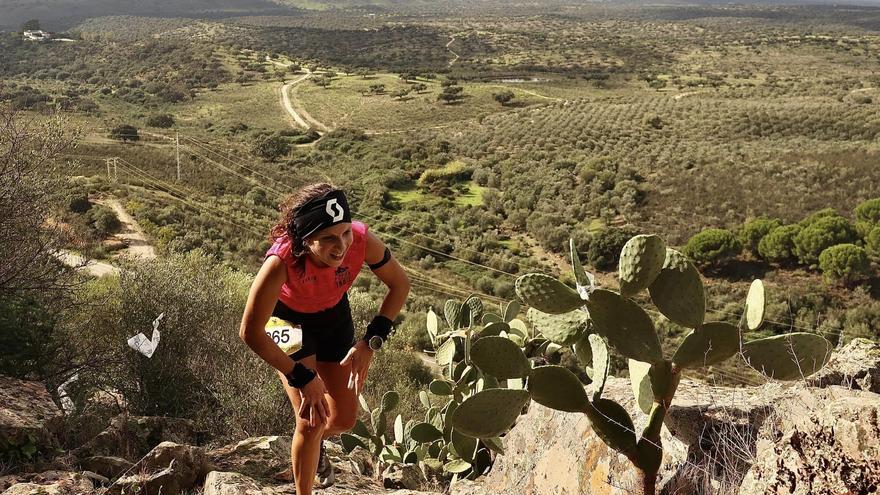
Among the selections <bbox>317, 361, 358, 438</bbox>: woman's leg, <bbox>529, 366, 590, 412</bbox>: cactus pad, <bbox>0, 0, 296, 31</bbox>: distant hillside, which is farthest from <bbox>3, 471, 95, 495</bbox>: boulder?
<bbox>0, 0, 296, 31</bbox>: distant hillside

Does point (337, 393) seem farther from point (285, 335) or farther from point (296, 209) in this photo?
point (296, 209)

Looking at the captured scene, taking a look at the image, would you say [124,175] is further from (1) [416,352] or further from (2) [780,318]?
(2) [780,318]

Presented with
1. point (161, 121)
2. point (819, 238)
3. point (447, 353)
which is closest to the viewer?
point (447, 353)

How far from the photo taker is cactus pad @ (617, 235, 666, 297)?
7.92ft

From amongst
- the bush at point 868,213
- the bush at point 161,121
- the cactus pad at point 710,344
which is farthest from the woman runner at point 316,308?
the bush at point 161,121

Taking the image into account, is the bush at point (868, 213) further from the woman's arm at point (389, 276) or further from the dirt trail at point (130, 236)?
the dirt trail at point (130, 236)

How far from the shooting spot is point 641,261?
2.44 m

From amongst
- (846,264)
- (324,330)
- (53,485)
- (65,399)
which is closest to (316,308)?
(324,330)

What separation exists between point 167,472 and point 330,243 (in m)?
1.73

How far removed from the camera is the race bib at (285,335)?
289 cm

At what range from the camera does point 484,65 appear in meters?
74.1

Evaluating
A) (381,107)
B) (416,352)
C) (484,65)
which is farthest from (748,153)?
(484,65)

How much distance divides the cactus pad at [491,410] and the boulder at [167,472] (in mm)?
1737

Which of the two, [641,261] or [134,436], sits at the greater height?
[641,261]
